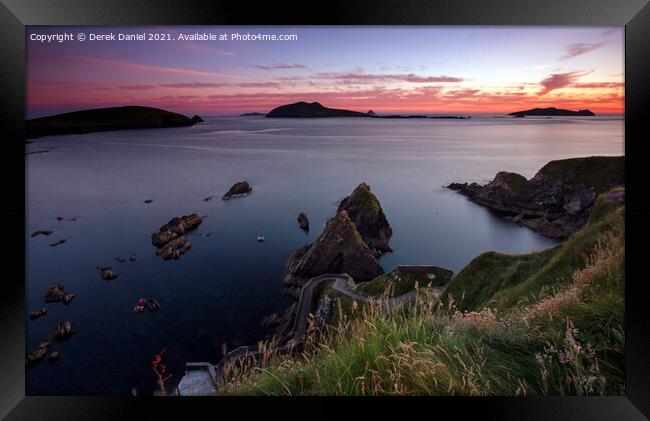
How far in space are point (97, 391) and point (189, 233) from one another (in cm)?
179

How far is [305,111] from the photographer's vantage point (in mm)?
5602

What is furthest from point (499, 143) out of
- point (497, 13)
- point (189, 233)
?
point (189, 233)

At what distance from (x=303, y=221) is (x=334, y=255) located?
0.51m

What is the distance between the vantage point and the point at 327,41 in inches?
191

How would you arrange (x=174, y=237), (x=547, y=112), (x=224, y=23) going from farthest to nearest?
(x=547, y=112)
(x=174, y=237)
(x=224, y=23)

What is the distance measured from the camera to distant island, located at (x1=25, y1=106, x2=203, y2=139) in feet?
17.5

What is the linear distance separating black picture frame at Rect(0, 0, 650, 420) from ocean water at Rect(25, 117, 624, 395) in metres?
0.23

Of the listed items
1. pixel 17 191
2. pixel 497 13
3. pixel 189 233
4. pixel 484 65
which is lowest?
pixel 189 233

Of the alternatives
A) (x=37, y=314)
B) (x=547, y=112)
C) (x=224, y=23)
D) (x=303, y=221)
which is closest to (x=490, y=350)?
(x=303, y=221)

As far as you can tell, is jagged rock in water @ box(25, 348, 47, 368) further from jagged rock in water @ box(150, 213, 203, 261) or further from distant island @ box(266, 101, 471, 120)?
distant island @ box(266, 101, 471, 120)

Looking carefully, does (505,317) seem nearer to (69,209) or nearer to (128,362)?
(128,362)

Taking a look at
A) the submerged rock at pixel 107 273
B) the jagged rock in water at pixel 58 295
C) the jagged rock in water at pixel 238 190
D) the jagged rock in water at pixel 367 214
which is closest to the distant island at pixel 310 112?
the jagged rock in water at pixel 238 190

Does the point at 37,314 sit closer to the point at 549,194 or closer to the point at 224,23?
the point at 224,23

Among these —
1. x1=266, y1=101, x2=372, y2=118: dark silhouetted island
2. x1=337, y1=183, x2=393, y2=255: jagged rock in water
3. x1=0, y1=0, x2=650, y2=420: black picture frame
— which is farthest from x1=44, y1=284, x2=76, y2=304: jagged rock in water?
x1=337, y1=183, x2=393, y2=255: jagged rock in water
